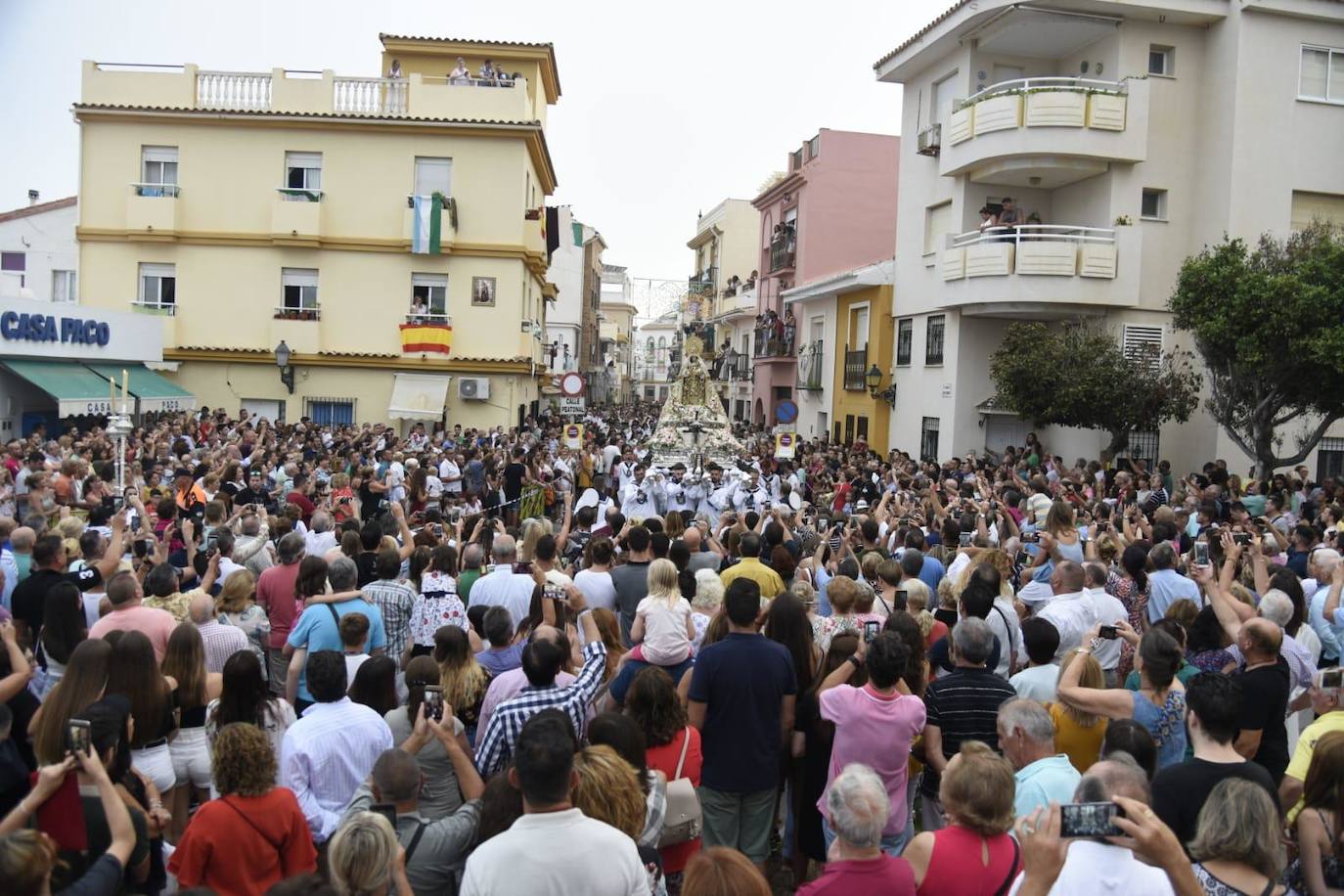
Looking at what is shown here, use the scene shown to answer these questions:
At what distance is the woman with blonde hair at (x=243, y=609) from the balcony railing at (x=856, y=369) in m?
22.1

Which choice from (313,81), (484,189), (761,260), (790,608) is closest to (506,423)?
(484,189)

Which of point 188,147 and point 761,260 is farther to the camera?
point 761,260

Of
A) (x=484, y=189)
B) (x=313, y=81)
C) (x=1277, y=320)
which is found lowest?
(x=1277, y=320)

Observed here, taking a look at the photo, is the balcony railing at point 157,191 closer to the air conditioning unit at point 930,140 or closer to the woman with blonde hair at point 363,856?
the air conditioning unit at point 930,140

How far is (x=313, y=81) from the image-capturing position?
1053 inches

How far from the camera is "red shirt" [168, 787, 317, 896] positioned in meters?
3.60

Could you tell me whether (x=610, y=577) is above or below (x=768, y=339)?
below

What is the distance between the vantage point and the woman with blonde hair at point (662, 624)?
18.7 ft

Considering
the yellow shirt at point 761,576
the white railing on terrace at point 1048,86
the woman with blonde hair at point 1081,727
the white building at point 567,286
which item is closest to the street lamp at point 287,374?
the white railing on terrace at point 1048,86

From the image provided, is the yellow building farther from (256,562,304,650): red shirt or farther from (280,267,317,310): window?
(256,562,304,650): red shirt

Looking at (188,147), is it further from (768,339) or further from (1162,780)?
(1162,780)

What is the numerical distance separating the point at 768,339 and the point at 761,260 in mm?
5608

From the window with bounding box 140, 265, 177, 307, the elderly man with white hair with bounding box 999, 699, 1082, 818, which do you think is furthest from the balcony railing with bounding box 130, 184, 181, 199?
the elderly man with white hair with bounding box 999, 699, 1082, 818

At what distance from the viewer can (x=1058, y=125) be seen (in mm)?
19516
